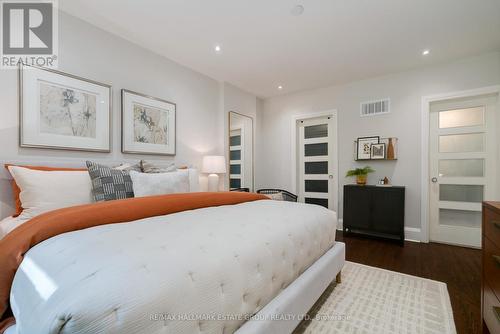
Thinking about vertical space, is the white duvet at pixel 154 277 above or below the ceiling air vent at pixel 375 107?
below

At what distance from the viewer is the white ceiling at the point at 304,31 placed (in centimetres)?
208

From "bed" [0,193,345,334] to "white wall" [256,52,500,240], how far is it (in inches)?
109

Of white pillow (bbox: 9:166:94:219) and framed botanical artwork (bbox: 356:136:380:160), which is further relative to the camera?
framed botanical artwork (bbox: 356:136:380:160)

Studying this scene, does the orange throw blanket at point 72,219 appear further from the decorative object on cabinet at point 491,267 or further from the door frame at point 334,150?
the door frame at point 334,150

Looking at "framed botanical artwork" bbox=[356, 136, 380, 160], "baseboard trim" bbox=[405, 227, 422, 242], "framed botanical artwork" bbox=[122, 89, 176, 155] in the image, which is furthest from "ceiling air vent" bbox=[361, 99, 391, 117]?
"framed botanical artwork" bbox=[122, 89, 176, 155]

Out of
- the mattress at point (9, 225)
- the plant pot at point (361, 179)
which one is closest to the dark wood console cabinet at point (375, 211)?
the plant pot at point (361, 179)

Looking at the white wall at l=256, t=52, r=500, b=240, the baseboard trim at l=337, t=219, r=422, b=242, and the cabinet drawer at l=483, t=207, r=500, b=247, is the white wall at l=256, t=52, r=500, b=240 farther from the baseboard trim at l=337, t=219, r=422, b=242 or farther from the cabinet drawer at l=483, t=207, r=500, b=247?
the cabinet drawer at l=483, t=207, r=500, b=247

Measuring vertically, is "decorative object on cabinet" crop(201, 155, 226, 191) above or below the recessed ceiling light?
below

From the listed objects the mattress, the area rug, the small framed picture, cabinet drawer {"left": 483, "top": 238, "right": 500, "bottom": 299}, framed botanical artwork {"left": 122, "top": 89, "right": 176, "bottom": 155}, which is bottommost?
the area rug

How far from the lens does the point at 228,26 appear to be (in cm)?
238

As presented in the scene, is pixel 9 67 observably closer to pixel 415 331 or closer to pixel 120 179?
pixel 120 179

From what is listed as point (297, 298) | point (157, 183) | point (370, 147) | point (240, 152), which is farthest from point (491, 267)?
point (240, 152)

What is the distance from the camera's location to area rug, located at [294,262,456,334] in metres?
1.49

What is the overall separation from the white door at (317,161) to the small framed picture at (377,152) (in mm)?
612
